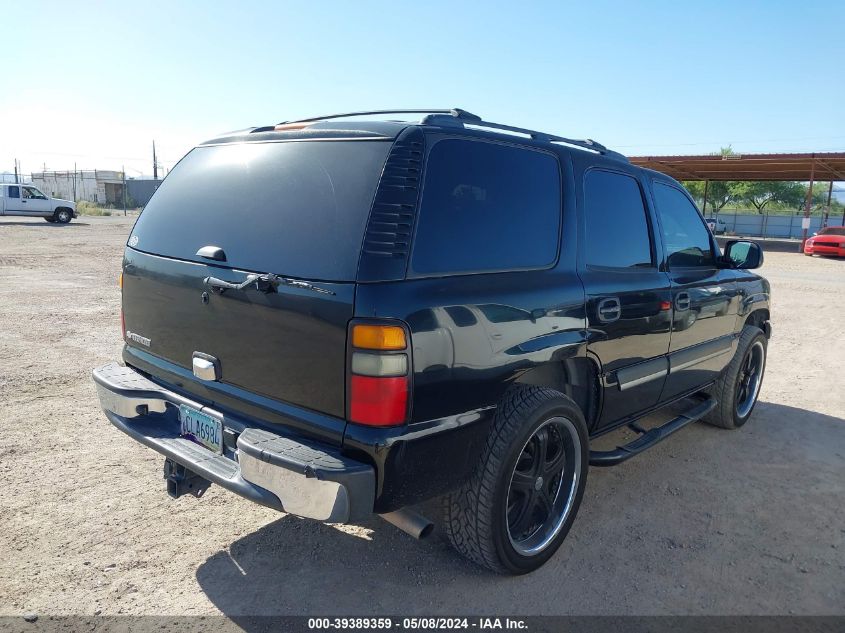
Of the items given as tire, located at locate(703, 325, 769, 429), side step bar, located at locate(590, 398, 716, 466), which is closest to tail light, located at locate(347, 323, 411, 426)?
side step bar, located at locate(590, 398, 716, 466)

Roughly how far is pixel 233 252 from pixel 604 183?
6.66 ft

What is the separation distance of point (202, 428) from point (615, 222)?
2.39 metres

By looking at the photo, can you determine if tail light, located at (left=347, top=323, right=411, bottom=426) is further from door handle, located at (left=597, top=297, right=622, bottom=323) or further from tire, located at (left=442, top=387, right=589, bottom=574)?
door handle, located at (left=597, top=297, right=622, bottom=323)

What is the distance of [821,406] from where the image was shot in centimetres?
566

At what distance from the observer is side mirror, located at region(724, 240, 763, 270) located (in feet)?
14.8

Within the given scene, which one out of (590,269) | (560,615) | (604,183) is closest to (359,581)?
(560,615)

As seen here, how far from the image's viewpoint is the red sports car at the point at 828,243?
917 inches

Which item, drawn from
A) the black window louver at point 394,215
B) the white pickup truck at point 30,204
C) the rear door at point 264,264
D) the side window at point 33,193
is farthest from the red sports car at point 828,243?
the side window at point 33,193

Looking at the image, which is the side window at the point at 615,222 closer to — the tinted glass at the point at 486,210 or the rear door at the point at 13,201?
the tinted glass at the point at 486,210

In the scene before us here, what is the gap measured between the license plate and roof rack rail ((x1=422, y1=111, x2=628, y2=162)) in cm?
155

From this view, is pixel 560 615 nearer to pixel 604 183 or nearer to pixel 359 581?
pixel 359 581

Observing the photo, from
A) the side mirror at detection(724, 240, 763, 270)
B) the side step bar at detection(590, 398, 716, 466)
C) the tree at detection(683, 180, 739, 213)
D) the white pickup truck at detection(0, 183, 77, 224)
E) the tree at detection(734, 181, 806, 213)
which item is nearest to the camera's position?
the side step bar at detection(590, 398, 716, 466)

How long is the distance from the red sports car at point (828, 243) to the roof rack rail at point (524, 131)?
23788 millimetres

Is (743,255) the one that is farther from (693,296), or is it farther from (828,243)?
(828,243)
